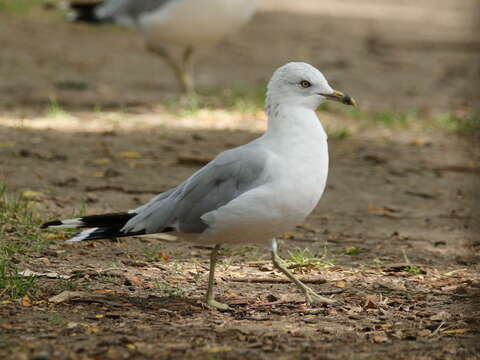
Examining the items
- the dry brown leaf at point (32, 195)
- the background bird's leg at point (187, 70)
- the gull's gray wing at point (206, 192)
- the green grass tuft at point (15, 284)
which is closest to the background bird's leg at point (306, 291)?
the gull's gray wing at point (206, 192)

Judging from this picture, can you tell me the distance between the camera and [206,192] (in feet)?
12.6

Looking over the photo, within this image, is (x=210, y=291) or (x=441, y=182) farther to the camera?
(x=441, y=182)

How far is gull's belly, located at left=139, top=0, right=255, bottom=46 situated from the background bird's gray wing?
0.29 feet

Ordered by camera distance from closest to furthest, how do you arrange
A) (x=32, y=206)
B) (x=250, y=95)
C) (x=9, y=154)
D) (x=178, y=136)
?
(x=32, y=206)
(x=9, y=154)
(x=178, y=136)
(x=250, y=95)

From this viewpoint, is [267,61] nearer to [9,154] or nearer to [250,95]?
[250,95]

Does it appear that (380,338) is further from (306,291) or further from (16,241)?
(16,241)

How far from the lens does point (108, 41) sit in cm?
1151

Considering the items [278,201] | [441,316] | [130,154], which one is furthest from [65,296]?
[130,154]

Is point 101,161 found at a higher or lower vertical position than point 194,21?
lower

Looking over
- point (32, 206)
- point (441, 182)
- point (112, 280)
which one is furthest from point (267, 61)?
point (112, 280)

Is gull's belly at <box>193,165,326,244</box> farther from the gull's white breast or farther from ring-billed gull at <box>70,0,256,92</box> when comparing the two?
ring-billed gull at <box>70,0,256,92</box>

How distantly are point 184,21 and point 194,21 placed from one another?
101mm

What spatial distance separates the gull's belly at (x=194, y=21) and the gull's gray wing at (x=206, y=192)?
4.66 m

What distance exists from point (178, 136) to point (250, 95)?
1507mm
